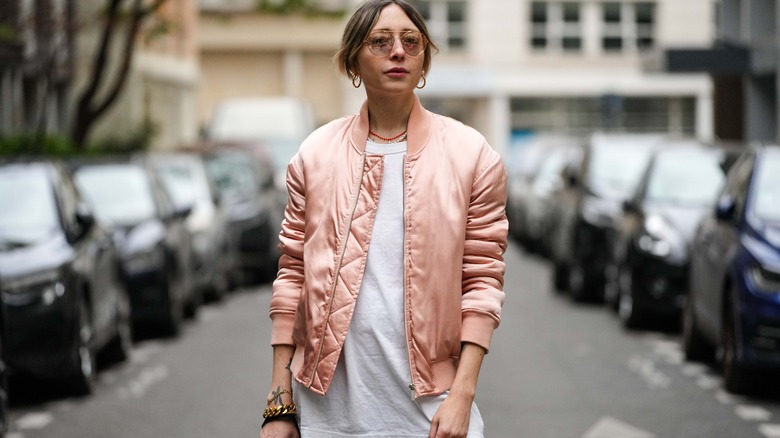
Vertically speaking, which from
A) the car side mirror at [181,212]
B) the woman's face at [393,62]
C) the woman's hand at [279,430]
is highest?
the woman's face at [393,62]

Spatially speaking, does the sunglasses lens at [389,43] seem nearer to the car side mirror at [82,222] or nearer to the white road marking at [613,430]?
the white road marking at [613,430]

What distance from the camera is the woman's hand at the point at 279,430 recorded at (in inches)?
156

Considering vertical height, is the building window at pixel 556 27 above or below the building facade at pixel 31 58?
below

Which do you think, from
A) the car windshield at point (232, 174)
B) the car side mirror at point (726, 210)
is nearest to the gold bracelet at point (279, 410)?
the car side mirror at point (726, 210)

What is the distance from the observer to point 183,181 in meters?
19.5

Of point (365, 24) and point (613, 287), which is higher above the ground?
point (365, 24)

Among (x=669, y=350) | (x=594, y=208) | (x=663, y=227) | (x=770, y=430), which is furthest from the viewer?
(x=594, y=208)

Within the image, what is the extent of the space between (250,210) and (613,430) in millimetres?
11741

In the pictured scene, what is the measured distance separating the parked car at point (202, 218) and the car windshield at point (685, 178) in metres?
4.90

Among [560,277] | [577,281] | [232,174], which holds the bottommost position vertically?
[560,277]

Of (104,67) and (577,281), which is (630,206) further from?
(104,67)

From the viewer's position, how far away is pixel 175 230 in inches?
631

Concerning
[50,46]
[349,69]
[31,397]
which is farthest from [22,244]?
[50,46]

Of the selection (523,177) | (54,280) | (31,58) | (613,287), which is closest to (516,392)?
(54,280)
